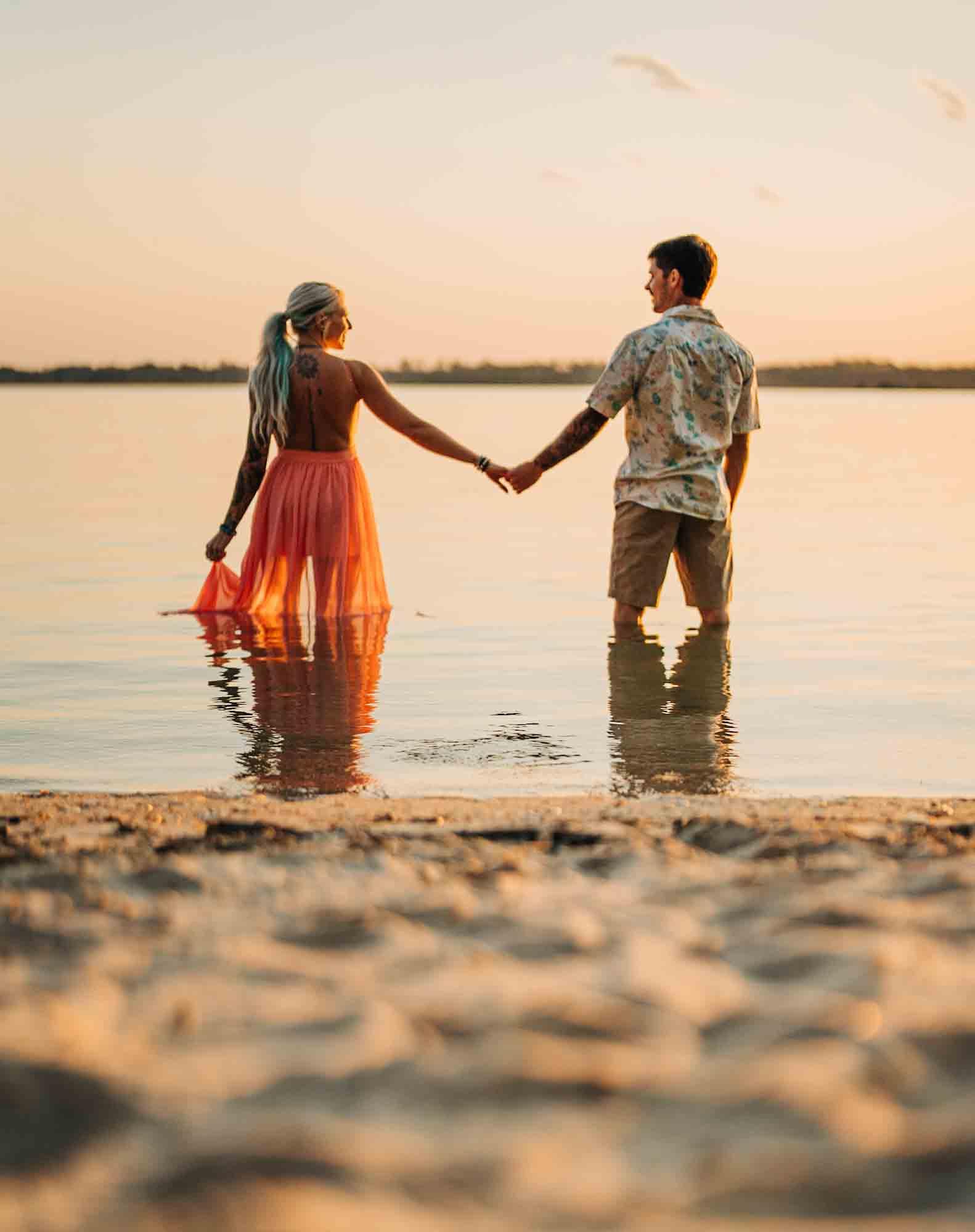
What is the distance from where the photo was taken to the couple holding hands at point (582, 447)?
732 cm

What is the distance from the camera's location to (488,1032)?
2465mm

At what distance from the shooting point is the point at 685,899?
124 inches

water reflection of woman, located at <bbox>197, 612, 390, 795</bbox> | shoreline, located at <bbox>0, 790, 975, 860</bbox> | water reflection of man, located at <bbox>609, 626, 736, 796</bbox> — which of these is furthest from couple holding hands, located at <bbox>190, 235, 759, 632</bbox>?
shoreline, located at <bbox>0, 790, 975, 860</bbox>

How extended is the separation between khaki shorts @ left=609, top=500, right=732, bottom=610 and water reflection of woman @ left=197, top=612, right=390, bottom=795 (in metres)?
1.33

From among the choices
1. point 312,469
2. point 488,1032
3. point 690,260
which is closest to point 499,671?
point 312,469

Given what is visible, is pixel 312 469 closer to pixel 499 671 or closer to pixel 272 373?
pixel 272 373

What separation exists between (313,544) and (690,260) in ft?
8.02

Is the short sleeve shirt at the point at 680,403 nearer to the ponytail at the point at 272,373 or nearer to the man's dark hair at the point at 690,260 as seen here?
the man's dark hair at the point at 690,260

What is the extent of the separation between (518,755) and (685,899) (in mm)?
2692

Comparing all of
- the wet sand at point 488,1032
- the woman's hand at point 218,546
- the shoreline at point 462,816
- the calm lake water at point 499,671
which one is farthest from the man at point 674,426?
the wet sand at point 488,1032

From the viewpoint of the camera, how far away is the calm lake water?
5.64 metres

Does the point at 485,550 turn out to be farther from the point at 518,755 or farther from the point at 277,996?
the point at 277,996

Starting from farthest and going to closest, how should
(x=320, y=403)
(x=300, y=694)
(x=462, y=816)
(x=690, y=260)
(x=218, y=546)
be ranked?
(x=218, y=546) → (x=320, y=403) → (x=690, y=260) → (x=300, y=694) → (x=462, y=816)

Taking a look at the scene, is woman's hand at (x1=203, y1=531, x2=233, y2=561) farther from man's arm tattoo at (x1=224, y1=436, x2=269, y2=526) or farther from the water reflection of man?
the water reflection of man
